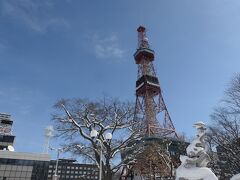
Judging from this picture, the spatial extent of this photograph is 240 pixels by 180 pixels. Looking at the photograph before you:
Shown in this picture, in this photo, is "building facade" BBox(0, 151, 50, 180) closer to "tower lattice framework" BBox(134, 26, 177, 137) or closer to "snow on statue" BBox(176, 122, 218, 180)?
"tower lattice framework" BBox(134, 26, 177, 137)

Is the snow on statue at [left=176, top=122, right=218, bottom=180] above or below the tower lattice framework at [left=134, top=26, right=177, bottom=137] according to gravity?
below

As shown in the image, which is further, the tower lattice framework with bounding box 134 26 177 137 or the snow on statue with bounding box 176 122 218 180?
the tower lattice framework with bounding box 134 26 177 137

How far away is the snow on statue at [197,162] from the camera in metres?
6.05

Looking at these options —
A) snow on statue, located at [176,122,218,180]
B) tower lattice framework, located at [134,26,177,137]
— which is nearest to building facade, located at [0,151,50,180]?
tower lattice framework, located at [134,26,177,137]

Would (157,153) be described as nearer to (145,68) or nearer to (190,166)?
(190,166)

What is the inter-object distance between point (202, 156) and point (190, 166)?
0.41m

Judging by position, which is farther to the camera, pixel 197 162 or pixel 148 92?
pixel 148 92

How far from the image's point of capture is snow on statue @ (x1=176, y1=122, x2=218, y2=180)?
6.05m

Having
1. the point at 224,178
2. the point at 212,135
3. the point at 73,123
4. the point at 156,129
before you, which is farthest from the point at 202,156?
the point at 156,129

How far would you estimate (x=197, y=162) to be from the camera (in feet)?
21.1

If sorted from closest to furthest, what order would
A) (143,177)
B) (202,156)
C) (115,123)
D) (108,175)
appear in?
(202,156)
(108,175)
(115,123)
(143,177)

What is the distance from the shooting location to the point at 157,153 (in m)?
22.1

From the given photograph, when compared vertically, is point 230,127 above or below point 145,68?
below

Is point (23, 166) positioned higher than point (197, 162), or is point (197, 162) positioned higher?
point (23, 166)
